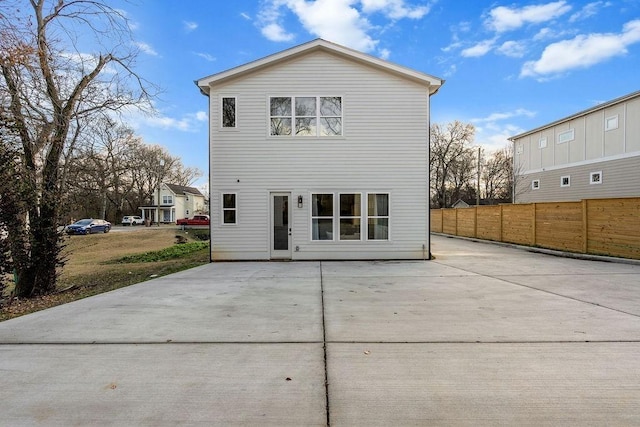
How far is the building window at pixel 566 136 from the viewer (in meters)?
21.1

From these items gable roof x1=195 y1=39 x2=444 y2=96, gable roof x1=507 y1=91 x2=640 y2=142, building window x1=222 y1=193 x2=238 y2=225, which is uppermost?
gable roof x1=507 y1=91 x2=640 y2=142

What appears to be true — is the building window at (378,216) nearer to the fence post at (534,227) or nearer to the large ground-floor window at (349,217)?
the large ground-floor window at (349,217)

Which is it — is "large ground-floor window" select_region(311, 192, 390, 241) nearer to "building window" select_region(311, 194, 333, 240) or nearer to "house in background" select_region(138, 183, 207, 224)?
"building window" select_region(311, 194, 333, 240)

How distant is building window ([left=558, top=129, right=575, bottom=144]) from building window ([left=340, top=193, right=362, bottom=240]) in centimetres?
1799

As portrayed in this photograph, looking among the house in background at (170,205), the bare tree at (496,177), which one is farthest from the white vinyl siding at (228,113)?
the house in background at (170,205)

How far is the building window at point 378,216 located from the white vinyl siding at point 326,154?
0.20 metres

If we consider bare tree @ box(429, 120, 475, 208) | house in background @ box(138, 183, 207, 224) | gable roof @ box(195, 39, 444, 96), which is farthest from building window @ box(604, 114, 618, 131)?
house in background @ box(138, 183, 207, 224)

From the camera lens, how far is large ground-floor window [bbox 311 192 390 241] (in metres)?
10.8

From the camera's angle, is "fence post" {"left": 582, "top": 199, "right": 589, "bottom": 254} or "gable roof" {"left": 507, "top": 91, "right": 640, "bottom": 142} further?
"gable roof" {"left": 507, "top": 91, "right": 640, "bottom": 142}

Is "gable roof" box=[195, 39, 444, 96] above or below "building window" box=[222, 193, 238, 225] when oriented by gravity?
above

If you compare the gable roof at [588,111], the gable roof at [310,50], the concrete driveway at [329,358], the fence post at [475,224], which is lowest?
the concrete driveway at [329,358]

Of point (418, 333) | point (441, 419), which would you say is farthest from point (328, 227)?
point (441, 419)

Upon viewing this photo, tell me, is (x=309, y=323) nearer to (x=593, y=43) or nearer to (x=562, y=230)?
(x=562, y=230)

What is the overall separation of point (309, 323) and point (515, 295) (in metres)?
3.86
